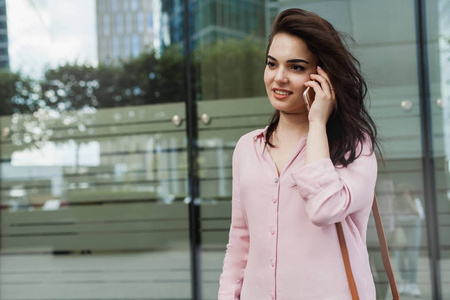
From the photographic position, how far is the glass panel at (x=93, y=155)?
4438 millimetres

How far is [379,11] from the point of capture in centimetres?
393

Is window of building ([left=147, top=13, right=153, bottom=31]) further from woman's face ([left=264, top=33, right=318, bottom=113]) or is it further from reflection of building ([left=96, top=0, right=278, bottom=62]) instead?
woman's face ([left=264, top=33, right=318, bottom=113])

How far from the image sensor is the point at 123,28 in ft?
15.1

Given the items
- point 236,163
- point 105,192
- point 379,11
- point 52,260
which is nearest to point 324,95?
point 236,163

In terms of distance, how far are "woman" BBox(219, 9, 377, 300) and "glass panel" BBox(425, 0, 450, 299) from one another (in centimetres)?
226

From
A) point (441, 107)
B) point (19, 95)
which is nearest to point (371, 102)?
point (441, 107)

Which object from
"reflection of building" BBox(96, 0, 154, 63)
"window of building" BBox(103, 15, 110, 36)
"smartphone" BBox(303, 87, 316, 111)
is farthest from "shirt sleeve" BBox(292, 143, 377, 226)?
"window of building" BBox(103, 15, 110, 36)

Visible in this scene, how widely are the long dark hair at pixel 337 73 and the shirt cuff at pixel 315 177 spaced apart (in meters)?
0.10

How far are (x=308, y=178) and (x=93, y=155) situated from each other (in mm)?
3259

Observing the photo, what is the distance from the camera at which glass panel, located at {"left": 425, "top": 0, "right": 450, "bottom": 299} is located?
3820 mm

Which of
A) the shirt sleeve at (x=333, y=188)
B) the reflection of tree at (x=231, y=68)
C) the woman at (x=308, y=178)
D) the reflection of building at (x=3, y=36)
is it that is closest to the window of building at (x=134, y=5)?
the reflection of tree at (x=231, y=68)

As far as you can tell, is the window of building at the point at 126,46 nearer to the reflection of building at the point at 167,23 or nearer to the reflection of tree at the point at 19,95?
the reflection of building at the point at 167,23

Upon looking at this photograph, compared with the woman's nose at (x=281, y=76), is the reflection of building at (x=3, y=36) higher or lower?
higher

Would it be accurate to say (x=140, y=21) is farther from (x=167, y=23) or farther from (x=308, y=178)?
(x=308, y=178)
